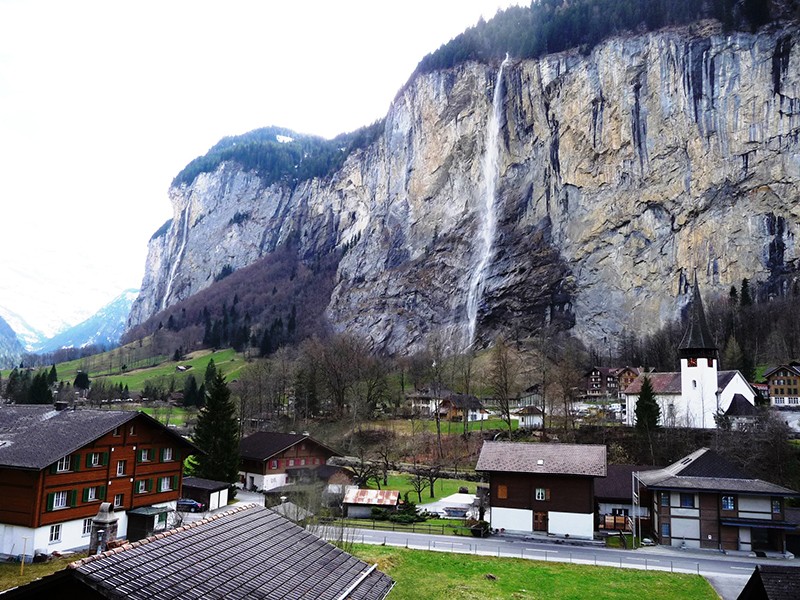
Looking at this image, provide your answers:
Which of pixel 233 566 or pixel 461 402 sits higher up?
pixel 461 402

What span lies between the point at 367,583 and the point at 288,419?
6632cm

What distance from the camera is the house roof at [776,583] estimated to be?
14.4 m

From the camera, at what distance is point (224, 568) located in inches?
398

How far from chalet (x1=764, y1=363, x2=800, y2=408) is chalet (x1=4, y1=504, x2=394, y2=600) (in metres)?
66.6

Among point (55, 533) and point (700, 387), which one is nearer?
point (55, 533)

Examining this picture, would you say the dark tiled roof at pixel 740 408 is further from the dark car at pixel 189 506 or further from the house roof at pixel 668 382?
the dark car at pixel 189 506

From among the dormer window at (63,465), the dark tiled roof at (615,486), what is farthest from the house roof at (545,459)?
the dormer window at (63,465)

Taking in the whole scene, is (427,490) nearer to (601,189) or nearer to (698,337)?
(698,337)

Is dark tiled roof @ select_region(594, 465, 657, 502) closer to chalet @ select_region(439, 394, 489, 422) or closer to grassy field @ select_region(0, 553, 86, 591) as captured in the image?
grassy field @ select_region(0, 553, 86, 591)

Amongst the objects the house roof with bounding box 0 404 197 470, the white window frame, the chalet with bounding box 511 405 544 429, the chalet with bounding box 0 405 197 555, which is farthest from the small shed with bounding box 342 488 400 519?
the chalet with bounding box 511 405 544 429

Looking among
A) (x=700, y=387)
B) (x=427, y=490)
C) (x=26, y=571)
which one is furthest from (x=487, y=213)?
(x=26, y=571)

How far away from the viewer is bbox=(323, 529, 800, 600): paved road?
2925 cm

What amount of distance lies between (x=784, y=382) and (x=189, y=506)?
6414cm

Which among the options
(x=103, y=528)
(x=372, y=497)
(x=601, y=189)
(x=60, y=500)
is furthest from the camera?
(x=601, y=189)
